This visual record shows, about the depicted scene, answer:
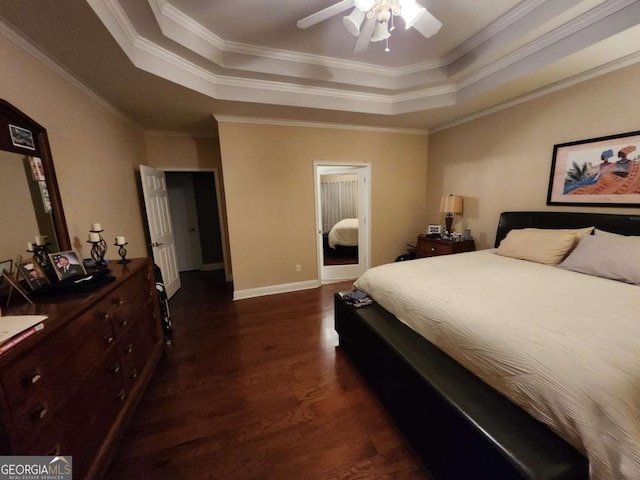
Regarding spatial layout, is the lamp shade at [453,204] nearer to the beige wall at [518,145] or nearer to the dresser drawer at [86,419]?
the beige wall at [518,145]

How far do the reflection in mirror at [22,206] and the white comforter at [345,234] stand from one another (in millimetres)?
4026

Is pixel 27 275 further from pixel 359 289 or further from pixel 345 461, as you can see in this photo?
pixel 359 289

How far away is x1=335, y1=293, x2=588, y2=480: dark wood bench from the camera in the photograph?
32.2 inches

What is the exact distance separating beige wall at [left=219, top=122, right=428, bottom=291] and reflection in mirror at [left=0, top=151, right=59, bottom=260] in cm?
172

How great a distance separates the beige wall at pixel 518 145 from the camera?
2.11 metres

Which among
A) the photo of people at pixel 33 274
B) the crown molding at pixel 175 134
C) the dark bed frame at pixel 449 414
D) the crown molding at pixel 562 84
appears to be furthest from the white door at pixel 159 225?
the crown molding at pixel 562 84

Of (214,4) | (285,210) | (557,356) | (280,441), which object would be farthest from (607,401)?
(285,210)

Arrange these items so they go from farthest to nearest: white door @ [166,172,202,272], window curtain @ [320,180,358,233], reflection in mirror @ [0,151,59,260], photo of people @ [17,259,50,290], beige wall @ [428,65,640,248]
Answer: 1. window curtain @ [320,180,358,233]
2. white door @ [166,172,202,272]
3. beige wall @ [428,65,640,248]
4. reflection in mirror @ [0,151,59,260]
5. photo of people @ [17,259,50,290]

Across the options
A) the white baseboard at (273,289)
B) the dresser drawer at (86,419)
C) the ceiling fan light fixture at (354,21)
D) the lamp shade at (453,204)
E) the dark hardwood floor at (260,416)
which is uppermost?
the ceiling fan light fixture at (354,21)

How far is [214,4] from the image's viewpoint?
5.82 feet

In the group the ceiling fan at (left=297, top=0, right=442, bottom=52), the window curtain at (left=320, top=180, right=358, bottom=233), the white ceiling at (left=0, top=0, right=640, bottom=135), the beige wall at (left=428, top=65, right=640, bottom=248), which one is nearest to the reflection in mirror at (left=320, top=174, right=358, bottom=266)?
the window curtain at (left=320, top=180, right=358, bottom=233)

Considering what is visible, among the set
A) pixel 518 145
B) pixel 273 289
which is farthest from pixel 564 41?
pixel 273 289

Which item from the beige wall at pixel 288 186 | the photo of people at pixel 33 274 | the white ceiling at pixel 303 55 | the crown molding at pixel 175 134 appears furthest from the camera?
the crown molding at pixel 175 134

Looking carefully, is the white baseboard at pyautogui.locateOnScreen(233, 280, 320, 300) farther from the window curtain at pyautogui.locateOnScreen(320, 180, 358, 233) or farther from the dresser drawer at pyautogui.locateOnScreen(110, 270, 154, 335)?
the window curtain at pyautogui.locateOnScreen(320, 180, 358, 233)
